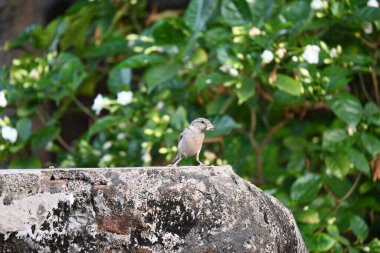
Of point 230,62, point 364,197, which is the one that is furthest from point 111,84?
point 364,197

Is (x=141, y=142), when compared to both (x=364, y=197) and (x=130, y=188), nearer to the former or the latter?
(x=364, y=197)

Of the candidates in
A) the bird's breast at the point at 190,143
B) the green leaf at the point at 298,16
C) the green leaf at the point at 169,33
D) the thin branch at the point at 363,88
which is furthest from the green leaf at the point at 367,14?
the bird's breast at the point at 190,143

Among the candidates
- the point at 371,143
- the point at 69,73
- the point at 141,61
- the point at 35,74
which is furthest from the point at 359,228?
the point at 35,74

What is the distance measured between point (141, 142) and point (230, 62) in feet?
2.51

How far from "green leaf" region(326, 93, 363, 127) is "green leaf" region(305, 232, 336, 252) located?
23.6 inches

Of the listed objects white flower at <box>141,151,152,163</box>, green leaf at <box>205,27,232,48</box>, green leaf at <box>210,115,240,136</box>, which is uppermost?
green leaf at <box>205,27,232,48</box>

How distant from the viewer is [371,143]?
3.95 meters

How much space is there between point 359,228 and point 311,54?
34.5 inches

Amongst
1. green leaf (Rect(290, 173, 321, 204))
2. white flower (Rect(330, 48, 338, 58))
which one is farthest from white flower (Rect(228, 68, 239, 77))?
green leaf (Rect(290, 173, 321, 204))

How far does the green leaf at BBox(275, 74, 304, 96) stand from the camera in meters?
3.93

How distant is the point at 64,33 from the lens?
206 inches

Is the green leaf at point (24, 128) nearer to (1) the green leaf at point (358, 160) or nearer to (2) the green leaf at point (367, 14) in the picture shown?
(1) the green leaf at point (358, 160)

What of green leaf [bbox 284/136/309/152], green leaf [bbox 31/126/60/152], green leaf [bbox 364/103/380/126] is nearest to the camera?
green leaf [bbox 364/103/380/126]

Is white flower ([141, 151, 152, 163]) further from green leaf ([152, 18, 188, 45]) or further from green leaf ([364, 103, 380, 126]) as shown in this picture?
green leaf ([364, 103, 380, 126])
